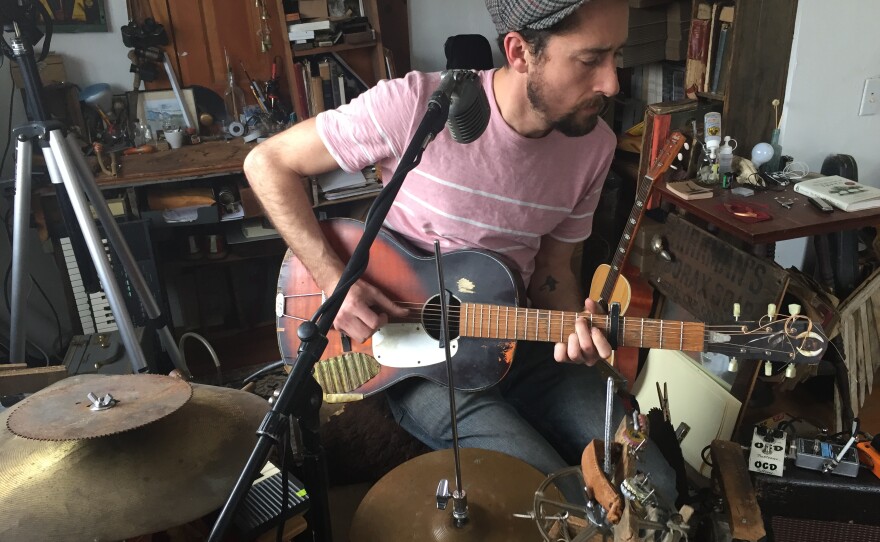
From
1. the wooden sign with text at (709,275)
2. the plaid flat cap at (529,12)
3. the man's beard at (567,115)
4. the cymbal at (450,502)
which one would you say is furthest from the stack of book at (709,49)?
the cymbal at (450,502)

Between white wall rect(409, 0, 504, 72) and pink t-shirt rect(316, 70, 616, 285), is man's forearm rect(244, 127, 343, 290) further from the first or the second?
white wall rect(409, 0, 504, 72)

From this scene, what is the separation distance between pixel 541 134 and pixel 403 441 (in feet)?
2.62

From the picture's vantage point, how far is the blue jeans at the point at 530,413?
1362mm

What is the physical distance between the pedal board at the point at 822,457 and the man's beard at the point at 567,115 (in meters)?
0.86

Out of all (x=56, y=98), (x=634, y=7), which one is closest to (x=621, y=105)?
(x=634, y=7)

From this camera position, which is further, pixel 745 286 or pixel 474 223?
pixel 745 286

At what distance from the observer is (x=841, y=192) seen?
1.91m

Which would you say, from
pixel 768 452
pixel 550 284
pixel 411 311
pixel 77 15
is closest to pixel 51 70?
pixel 77 15

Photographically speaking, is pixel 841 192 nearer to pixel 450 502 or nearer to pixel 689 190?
pixel 689 190

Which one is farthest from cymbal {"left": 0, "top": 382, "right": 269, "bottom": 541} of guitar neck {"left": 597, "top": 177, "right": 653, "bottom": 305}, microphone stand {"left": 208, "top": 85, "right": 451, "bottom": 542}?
guitar neck {"left": 597, "top": 177, "right": 653, "bottom": 305}

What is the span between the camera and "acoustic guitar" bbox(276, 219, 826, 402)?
1284 mm

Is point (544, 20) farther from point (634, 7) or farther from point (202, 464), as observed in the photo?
point (634, 7)

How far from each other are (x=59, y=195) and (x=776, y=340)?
1.92 m

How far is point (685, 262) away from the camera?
83.7 inches
